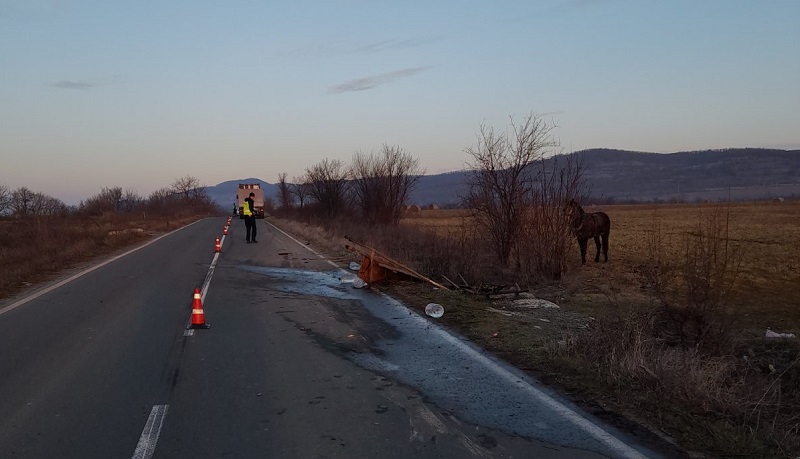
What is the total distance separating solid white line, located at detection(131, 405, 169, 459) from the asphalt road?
2cm

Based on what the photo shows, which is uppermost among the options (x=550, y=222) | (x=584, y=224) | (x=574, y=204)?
(x=574, y=204)

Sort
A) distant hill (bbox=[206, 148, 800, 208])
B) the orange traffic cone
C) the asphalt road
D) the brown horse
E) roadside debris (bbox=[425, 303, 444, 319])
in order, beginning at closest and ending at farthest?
the asphalt road
the orange traffic cone
roadside debris (bbox=[425, 303, 444, 319])
the brown horse
distant hill (bbox=[206, 148, 800, 208])

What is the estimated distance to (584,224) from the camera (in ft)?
62.9

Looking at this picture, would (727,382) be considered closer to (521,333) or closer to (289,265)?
(521,333)

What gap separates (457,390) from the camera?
269 inches

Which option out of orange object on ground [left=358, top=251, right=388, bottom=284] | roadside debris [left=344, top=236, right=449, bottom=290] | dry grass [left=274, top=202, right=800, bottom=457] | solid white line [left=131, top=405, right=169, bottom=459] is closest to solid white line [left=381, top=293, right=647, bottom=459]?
dry grass [left=274, top=202, right=800, bottom=457]

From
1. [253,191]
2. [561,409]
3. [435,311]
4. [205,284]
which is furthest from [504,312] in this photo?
[253,191]

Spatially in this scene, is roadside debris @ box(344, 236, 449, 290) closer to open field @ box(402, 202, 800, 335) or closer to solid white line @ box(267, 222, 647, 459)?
open field @ box(402, 202, 800, 335)

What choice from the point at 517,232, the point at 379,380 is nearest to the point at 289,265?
the point at 517,232

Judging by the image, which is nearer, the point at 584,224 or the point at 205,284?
the point at 205,284

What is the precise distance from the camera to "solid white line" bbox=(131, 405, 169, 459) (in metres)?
5.14

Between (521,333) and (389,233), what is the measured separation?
18.3 meters

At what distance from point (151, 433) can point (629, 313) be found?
6.42m

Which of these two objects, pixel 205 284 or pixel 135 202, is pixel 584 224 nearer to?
pixel 205 284
